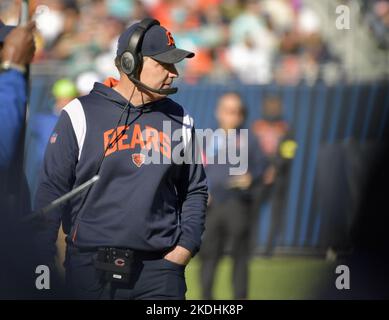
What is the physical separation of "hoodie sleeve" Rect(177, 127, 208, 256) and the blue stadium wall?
656cm

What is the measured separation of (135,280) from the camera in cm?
486

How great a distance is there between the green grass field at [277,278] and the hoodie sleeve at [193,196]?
423 cm

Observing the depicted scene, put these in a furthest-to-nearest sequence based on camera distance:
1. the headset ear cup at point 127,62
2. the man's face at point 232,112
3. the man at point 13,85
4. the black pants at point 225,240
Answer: the black pants at point 225,240 < the man's face at point 232,112 < the headset ear cup at point 127,62 < the man at point 13,85

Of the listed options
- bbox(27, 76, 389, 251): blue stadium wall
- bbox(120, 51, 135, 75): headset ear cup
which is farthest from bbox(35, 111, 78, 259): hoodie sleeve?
bbox(27, 76, 389, 251): blue stadium wall

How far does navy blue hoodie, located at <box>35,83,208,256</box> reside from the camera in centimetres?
481

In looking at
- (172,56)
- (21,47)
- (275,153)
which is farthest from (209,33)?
(21,47)

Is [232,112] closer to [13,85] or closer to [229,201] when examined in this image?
[229,201]

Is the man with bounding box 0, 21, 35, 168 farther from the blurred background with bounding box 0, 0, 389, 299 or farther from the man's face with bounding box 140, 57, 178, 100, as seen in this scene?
the blurred background with bounding box 0, 0, 389, 299

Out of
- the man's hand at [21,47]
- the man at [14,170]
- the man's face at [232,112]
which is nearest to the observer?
the man at [14,170]

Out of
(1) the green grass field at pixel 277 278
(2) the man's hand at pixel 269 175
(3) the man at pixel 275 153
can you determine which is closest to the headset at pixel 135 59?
(1) the green grass field at pixel 277 278

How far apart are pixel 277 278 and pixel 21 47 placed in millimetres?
6460

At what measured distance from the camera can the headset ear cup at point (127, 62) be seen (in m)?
4.85

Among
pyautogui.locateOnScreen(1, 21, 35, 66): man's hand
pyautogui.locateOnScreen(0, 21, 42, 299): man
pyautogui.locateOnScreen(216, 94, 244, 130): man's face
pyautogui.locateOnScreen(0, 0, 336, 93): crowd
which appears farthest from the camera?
pyautogui.locateOnScreen(0, 0, 336, 93): crowd

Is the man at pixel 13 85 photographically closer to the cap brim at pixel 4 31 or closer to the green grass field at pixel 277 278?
the cap brim at pixel 4 31
